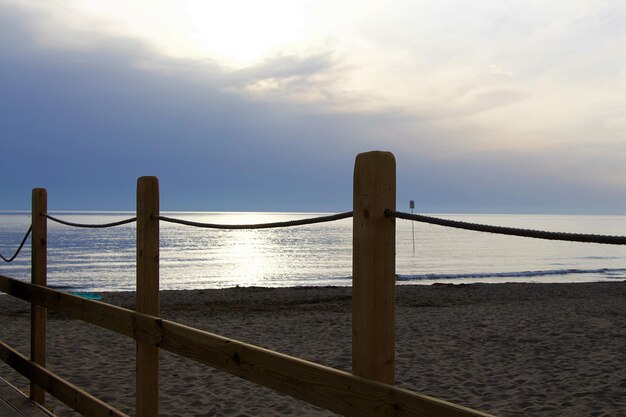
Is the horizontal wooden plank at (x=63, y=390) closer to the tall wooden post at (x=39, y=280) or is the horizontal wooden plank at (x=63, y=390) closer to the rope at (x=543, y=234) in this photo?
the tall wooden post at (x=39, y=280)

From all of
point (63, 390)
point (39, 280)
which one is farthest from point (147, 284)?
point (39, 280)

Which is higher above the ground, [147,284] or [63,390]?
[147,284]

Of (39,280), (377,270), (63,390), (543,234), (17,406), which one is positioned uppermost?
(543,234)

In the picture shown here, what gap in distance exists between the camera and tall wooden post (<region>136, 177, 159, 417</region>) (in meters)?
3.14

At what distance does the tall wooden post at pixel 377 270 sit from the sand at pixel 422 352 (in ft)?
13.4

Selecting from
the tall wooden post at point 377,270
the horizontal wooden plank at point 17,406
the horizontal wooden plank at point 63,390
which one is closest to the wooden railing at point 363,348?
the tall wooden post at point 377,270

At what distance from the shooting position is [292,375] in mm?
2012

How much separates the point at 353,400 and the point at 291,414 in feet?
13.3

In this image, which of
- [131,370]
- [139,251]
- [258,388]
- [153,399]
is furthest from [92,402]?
[131,370]

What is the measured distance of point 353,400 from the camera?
1.81m

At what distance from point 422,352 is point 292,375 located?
718 centimetres

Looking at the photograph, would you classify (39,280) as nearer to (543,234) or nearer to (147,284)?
(147,284)

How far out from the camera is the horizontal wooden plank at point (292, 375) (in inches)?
64.5

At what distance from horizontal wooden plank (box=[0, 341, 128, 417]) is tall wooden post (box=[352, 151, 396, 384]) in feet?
6.75
